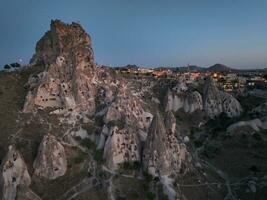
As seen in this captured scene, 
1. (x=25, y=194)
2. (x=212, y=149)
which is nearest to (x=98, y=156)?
(x=25, y=194)

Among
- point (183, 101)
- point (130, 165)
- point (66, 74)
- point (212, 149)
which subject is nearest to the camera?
point (130, 165)

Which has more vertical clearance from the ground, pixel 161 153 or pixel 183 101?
pixel 183 101

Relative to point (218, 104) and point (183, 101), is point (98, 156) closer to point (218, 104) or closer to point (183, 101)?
point (183, 101)

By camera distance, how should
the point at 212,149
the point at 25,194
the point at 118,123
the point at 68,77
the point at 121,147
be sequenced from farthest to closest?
the point at 68,77 → the point at 212,149 → the point at 118,123 → the point at 121,147 → the point at 25,194

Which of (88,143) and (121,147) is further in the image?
(88,143)

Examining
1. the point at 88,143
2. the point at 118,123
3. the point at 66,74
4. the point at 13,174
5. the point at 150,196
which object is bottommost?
the point at 150,196

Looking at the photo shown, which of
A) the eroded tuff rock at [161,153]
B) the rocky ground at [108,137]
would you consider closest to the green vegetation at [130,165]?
the rocky ground at [108,137]

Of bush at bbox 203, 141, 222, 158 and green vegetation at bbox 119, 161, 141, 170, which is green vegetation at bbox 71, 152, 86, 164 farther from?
bush at bbox 203, 141, 222, 158

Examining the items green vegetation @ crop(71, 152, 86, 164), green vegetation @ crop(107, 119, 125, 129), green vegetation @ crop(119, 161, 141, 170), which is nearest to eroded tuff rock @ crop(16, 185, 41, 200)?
green vegetation @ crop(71, 152, 86, 164)
